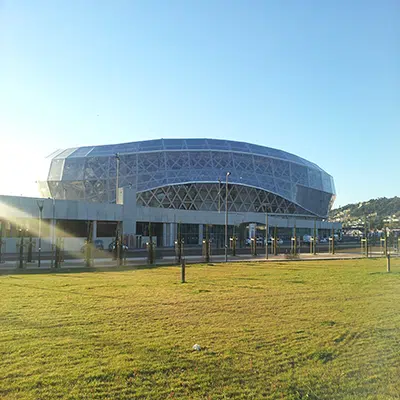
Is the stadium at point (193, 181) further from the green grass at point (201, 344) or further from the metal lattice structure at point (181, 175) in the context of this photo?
the green grass at point (201, 344)

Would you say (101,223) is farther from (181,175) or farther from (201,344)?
(201,344)

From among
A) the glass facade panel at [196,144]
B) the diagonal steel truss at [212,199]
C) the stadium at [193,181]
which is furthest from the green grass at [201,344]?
the glass facade panel at [196,144]

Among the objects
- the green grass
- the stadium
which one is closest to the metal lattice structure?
the stadium

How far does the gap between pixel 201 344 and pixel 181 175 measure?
2900 inches

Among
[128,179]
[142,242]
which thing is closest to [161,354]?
[142,242]

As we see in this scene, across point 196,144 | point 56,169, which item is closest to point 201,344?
point 196,144

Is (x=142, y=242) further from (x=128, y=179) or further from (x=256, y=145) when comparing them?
(x=256, y=145)

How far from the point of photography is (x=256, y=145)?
99.5m

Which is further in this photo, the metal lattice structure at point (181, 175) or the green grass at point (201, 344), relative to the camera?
the metal lattice structure at point (181, 175)

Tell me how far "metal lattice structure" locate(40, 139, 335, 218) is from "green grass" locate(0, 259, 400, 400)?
6331 centimetres

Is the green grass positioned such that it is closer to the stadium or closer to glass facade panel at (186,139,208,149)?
the stadium

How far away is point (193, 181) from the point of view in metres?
79.7

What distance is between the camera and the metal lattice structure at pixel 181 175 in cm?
7994

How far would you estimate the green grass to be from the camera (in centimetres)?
612
